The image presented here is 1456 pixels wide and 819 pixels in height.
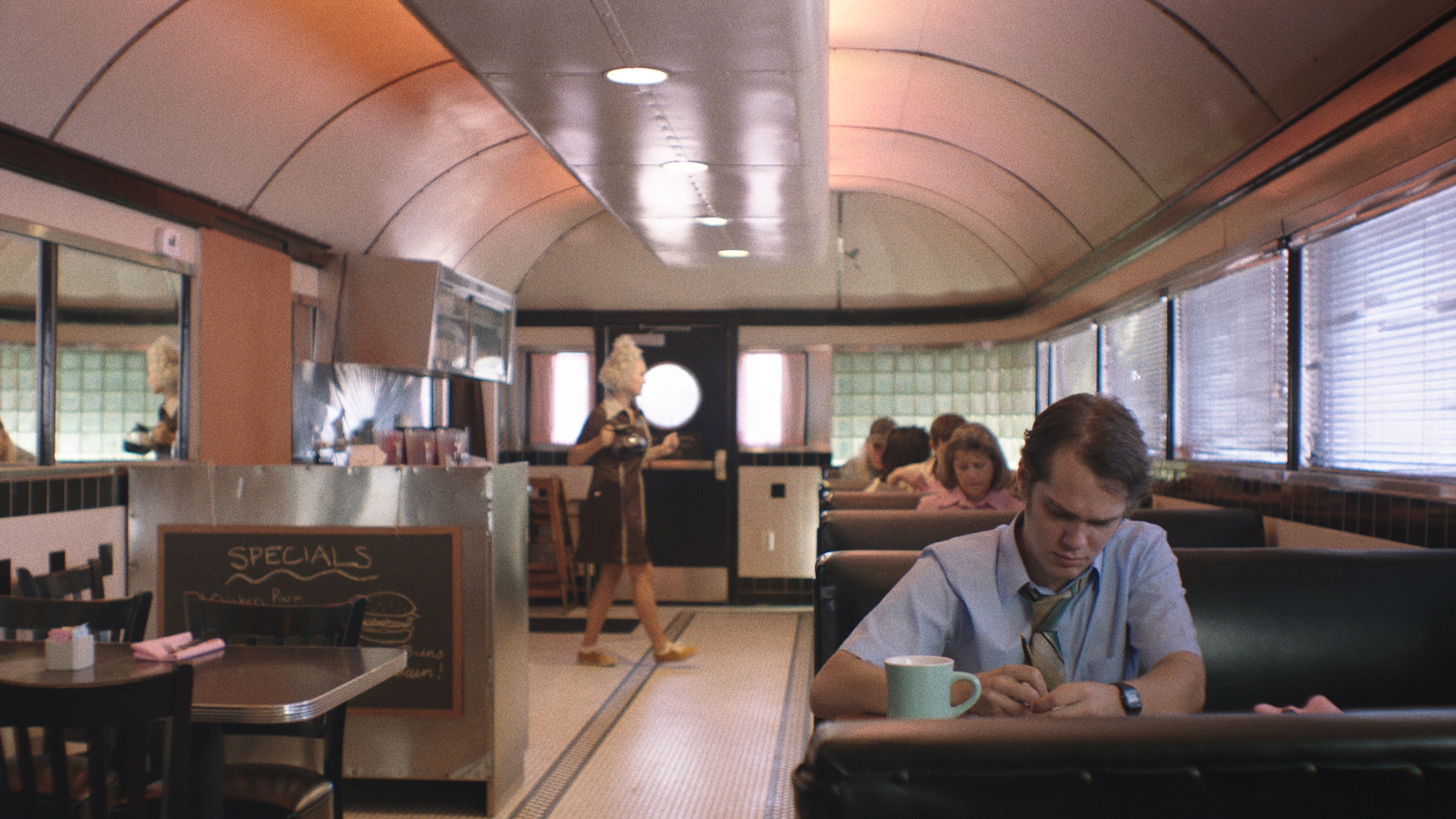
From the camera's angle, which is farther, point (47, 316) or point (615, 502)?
point (615, 502)

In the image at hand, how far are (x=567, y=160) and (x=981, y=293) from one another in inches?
184

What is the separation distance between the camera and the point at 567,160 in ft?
15.3

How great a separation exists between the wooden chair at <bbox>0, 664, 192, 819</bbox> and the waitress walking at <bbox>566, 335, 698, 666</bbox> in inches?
151

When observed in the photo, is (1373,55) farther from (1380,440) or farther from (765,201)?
(765,201)

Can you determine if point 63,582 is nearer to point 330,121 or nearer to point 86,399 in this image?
point 86,399

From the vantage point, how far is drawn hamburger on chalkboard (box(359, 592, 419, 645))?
4.01 metres

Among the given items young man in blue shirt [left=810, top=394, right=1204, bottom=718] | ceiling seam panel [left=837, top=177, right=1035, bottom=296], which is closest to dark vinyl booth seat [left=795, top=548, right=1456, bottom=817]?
young man in blue shirt [left=810, top=394, right=1204, bottom=718]

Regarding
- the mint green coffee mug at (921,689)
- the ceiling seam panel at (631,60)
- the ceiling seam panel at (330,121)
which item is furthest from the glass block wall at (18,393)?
the mint green coffee mug at (921,689)

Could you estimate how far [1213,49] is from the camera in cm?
363

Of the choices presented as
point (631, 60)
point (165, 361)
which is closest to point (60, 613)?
point (165, 361)

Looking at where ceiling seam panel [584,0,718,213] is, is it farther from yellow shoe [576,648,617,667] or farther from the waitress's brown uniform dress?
yellow shoe [576,648,617,667]

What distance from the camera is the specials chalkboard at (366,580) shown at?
3994 millimetres

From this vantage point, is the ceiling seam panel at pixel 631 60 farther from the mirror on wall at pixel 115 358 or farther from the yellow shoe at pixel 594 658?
the yellow shoe at pixel 594 658

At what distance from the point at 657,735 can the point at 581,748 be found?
14.7 inches
